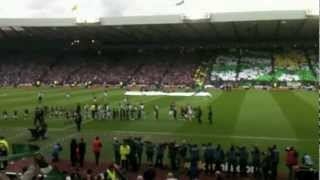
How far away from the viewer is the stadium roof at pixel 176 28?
213 ft

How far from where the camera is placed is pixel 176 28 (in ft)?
238

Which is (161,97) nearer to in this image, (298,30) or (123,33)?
(123,33)

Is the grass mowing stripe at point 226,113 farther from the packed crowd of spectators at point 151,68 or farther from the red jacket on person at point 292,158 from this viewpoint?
the packed crowd of spectators at point 151,68

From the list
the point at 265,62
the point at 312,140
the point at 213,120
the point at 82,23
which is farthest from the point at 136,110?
the point at 265,62

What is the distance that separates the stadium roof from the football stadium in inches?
6.4

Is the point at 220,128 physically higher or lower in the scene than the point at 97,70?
lower

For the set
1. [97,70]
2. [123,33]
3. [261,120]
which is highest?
[123,33]

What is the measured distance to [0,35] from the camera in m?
81.6

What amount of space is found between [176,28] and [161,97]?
768 inches

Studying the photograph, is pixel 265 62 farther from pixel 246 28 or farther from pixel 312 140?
pixel 312 140

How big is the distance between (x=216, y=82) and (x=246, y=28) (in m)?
8.32

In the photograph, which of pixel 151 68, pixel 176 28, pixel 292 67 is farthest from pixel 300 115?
pixel 151 68

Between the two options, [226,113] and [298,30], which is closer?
[226,113]

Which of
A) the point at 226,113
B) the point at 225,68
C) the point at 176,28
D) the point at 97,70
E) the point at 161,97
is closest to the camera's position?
the point at 226,113
